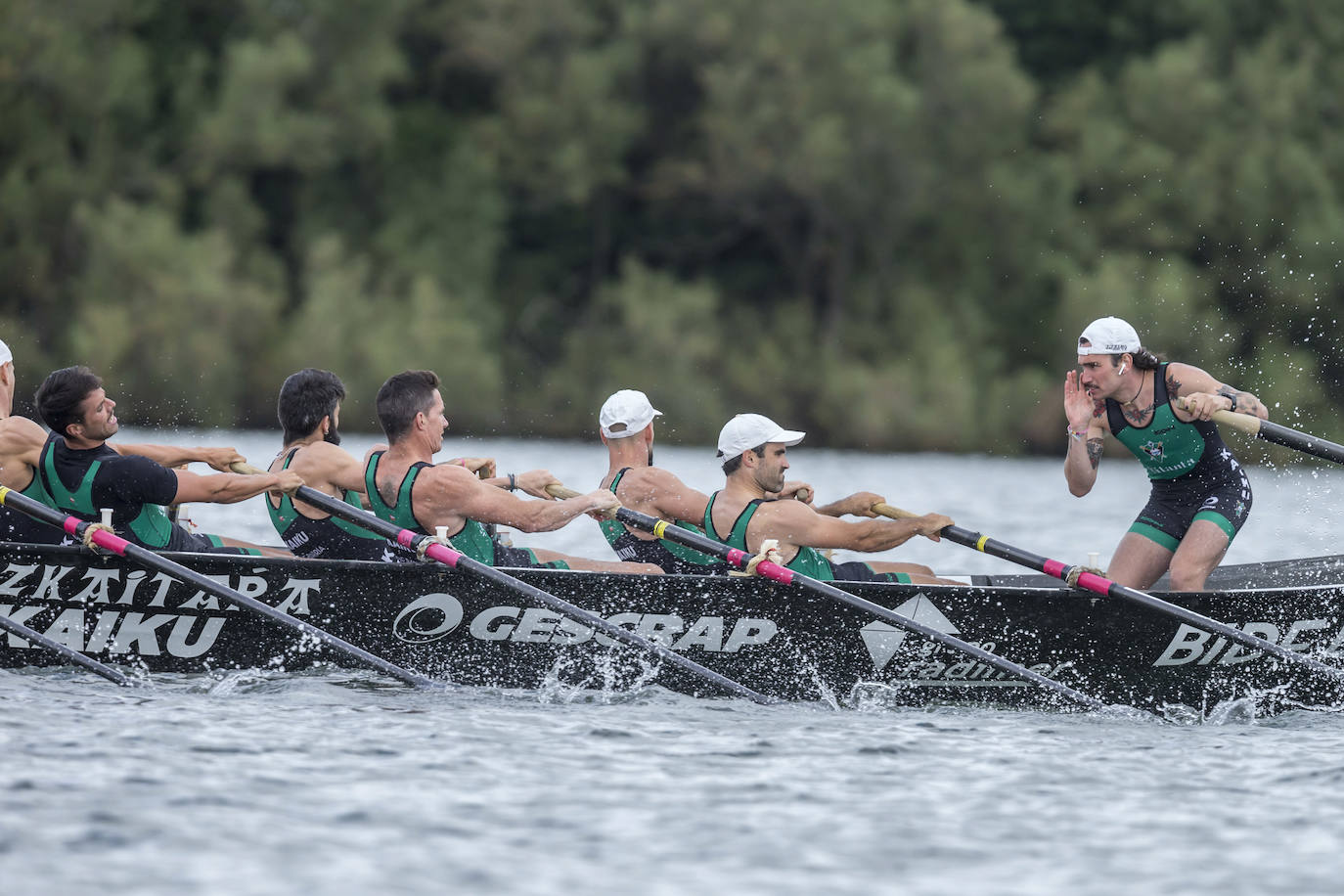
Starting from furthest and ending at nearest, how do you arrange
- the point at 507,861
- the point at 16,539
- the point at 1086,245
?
the point at 1086,245 → the point at 16,539 → the point at 507,861

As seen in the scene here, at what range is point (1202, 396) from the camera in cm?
920

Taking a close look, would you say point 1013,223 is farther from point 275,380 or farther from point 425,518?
point 425,518

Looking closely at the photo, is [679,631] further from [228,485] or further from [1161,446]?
[1161,446]

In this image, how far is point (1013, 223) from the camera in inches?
1415

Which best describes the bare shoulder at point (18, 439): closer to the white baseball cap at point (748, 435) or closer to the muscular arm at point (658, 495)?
the muscular arm at point (658, 495)

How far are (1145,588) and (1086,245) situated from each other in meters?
25.4

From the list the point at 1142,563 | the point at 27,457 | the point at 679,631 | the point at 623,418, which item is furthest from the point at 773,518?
the point at 27,457

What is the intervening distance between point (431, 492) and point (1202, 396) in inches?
157

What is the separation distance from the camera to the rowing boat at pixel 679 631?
9203 mm

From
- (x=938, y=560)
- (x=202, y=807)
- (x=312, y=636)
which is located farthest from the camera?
(x=938, y=560)

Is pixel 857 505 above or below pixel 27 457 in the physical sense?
above

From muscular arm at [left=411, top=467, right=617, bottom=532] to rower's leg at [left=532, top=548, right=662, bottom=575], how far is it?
363mm

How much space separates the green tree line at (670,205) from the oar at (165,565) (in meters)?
23.5

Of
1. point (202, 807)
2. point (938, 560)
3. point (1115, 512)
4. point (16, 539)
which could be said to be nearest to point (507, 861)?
point (202, 807)
